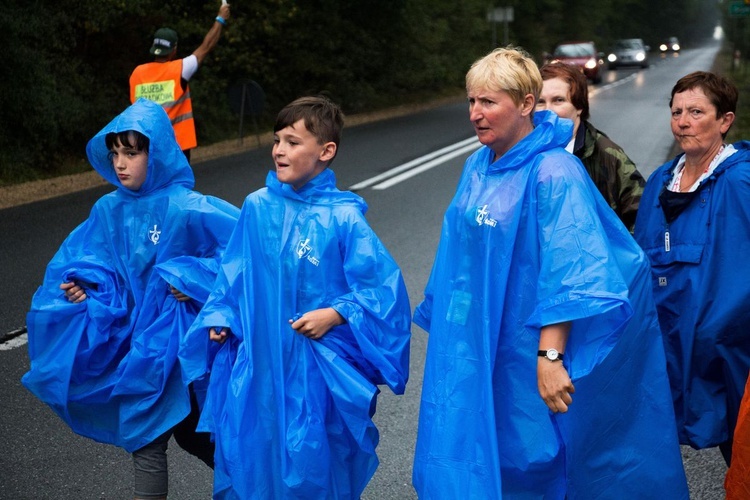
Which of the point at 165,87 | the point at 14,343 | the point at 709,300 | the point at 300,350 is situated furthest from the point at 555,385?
the point at 165,87

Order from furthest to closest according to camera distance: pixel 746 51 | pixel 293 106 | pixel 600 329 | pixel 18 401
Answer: pixel 746 51
pixel 18 401
pixel 293 106
pixel 600 329

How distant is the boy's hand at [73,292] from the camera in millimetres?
3703

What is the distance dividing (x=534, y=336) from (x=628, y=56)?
5321 cm

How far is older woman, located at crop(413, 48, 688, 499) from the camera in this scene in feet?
9.48

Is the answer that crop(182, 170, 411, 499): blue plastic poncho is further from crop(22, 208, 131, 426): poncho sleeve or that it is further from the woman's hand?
the woman's hand

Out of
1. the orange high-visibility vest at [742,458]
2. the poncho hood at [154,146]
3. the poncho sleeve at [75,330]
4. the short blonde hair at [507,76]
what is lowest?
the orange high-visibility vest at [742,458]

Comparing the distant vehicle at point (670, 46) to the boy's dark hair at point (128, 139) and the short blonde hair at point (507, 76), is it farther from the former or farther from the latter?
the short blonde hair at point (507, 76)

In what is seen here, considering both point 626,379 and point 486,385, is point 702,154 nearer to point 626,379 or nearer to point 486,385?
point 626,379

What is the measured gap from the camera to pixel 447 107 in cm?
2798

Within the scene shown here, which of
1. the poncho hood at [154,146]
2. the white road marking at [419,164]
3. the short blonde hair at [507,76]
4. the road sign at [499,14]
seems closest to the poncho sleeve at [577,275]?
the short blonde hair at [507,76]

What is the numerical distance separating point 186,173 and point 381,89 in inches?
923

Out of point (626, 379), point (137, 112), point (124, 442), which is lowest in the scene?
point (124, 442)

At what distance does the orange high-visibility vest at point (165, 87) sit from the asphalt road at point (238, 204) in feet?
4.66

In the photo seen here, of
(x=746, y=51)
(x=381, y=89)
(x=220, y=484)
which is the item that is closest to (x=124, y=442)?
(x=220, y=484)
